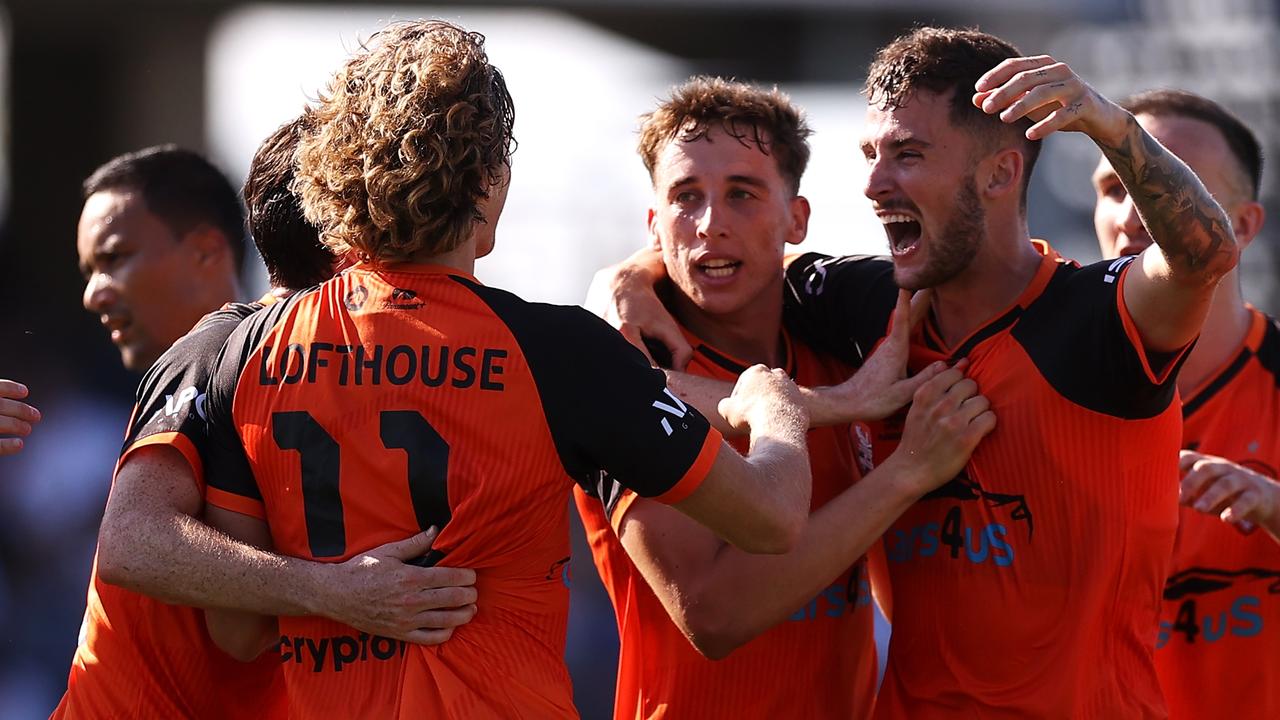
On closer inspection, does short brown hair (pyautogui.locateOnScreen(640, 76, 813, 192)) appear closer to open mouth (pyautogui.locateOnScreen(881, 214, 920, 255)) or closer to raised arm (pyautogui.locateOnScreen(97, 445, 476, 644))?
open mouth (pyautogui.locateOnScreen(881, 214, 920, 255))

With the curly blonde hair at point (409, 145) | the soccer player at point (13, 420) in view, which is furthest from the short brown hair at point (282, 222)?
the soccer player at point (13, 420)

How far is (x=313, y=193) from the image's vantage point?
341 centimetres

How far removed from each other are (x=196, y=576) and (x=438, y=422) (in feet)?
2.18

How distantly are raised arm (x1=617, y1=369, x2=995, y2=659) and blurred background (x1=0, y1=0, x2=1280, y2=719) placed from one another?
9.90 metres

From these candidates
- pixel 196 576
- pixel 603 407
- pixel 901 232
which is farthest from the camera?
pixel 901 232

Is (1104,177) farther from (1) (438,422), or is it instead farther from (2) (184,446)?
(2) (184,446)

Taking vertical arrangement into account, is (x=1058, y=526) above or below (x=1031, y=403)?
below

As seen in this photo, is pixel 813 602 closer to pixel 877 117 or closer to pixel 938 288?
pixel 938 288

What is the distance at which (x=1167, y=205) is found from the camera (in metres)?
3.52

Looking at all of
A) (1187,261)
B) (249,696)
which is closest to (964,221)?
(1187,261)

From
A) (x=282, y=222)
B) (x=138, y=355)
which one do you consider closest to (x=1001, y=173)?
(x=282, y=222)

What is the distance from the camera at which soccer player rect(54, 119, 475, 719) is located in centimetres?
320

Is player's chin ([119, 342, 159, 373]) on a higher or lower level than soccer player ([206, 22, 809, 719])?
lower

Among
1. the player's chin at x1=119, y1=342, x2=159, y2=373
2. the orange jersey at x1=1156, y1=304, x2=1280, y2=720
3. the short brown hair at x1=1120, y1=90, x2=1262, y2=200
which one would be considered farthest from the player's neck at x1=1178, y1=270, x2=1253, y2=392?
the player's chin at x1=119, y1=342, x2=159, y2=373
